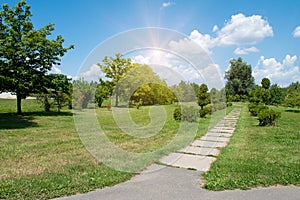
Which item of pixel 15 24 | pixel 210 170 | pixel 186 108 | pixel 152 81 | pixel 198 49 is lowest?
pixel 210 170

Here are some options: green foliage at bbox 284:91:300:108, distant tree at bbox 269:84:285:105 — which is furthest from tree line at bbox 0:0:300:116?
distant tree at bbox 269:84:285:105

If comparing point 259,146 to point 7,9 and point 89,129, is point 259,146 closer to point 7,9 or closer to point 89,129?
point 89,129

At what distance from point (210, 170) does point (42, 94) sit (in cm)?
1556

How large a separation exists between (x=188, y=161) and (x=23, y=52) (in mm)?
12826

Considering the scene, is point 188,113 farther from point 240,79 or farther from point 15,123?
point 240,79

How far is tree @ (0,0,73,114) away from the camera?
13406mm

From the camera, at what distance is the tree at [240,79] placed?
47.5 meters

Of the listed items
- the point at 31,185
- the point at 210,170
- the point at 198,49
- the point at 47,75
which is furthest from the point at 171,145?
the point at 47,75

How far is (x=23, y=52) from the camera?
1383cm

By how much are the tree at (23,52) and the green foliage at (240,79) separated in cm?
3861

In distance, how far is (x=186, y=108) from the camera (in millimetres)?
11453

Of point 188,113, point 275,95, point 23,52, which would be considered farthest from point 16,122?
point 275,95

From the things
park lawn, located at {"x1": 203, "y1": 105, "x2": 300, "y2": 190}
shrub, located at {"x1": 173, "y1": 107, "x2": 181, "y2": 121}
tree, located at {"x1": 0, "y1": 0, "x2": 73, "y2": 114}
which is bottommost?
park lawn, located at {"x1": 203, "y1": 105, "x2": 300, "y2": 190}

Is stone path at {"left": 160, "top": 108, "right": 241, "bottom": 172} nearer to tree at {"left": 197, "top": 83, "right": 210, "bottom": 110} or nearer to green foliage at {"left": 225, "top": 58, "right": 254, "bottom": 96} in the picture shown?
tree at {"left": 197, "top": 83, "right": 210, "bottom": 110}
